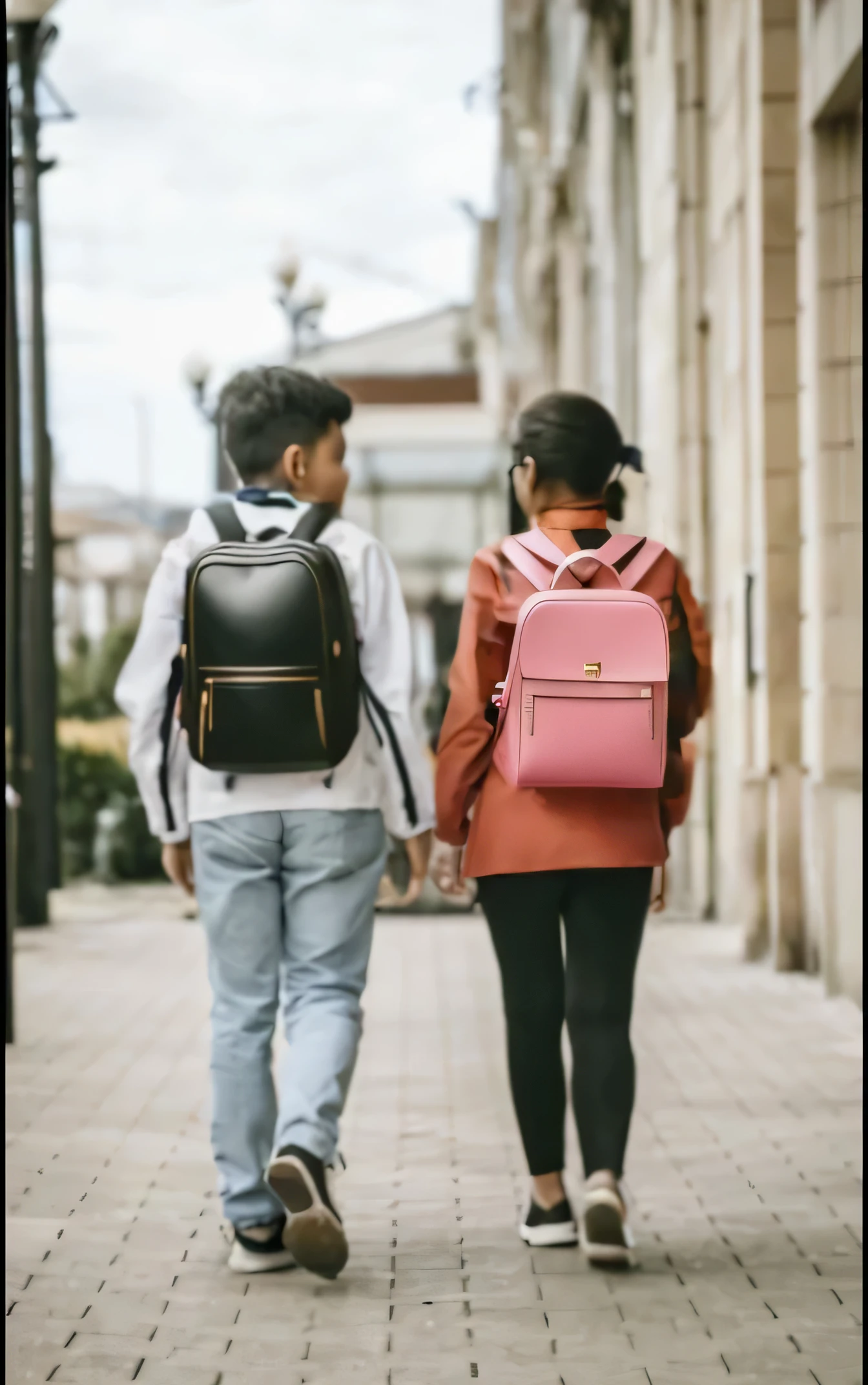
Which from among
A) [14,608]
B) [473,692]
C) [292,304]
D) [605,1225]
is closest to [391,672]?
Result: [473,692]

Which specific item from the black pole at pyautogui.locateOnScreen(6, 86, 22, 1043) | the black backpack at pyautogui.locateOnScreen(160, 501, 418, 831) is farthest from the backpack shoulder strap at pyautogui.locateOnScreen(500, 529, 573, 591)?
the black pole at pyautogui.locateOnScreen(6, 86, 22, 1043)

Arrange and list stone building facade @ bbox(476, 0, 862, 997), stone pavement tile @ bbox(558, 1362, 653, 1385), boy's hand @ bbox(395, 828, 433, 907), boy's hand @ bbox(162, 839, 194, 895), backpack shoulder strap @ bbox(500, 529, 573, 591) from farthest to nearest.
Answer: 1. stone building facade @ bbox(476, 0, 862, 997)
2. boy's hand @ bbox(162, 839, 194, 895)
3. boy's hand @ bbox(395, 828, 433, 907)
4. backpack shoulder strap @ bbox(500, 529, 573, 591)
5. stone pavement tile @ bbox(558, 1362, 653, 1385)

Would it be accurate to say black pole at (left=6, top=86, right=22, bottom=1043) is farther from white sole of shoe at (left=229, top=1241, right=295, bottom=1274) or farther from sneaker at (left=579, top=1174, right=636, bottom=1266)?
sneaker at (left=579, top=1174, right=636, bottom=1266)

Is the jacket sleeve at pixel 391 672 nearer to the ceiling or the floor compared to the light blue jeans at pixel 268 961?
nearer to the ceiling

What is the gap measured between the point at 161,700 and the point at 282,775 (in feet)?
1.07

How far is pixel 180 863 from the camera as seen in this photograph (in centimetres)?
423

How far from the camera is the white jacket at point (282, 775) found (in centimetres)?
392

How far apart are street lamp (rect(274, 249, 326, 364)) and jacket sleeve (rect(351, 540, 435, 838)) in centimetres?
1504

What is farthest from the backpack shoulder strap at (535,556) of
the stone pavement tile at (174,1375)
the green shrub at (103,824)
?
the green shrub at (103,824)

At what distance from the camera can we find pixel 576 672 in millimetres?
3703

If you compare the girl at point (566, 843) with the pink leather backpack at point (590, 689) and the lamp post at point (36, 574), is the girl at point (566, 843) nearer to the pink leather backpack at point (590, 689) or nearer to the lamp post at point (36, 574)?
the pink leather backpack at point (590, 689)

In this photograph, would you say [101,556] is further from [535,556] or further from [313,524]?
[535,556]

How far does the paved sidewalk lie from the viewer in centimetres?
342

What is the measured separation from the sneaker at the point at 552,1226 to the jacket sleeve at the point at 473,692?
0.91 metres
